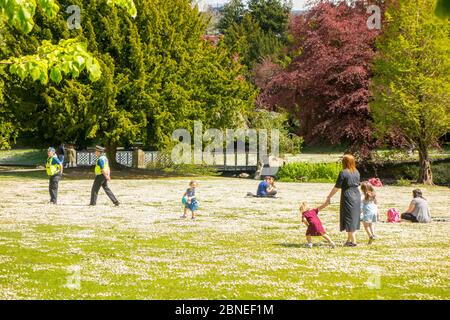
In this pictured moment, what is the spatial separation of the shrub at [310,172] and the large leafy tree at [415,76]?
3.82m

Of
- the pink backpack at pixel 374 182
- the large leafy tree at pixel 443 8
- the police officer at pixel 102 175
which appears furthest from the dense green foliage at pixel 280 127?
the large leafy tree at pixel 443 8

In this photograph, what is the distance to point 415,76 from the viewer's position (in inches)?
1512

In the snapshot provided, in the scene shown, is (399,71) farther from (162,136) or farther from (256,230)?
(256,230)

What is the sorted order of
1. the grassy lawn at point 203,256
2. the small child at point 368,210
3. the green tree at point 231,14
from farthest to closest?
the green tree at point 231,14, the small child at point 368,210, the grassy lawn at point 203,256

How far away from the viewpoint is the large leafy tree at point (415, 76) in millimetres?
37812

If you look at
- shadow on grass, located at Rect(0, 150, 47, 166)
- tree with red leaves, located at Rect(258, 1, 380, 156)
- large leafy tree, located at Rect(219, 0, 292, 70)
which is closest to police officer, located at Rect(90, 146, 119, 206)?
tree with red leaves, located at Rect(258, 1, 380, 156)

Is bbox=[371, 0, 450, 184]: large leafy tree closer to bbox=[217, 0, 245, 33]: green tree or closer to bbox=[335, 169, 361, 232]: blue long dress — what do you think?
bbox=[335, 169, 361, 232]: blue long dress

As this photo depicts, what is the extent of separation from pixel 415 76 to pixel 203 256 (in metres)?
27.7

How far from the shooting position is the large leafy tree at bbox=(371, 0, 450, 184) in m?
37.8

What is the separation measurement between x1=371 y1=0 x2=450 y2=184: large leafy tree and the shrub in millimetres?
3818

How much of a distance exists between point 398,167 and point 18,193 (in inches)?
1012

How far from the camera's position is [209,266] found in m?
12.8

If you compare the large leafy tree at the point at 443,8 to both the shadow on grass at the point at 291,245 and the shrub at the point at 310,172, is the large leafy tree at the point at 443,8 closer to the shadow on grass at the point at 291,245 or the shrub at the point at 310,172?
the shadow on grass at the point at 291,245

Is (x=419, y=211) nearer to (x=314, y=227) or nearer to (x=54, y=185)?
(x=314, y=227)
